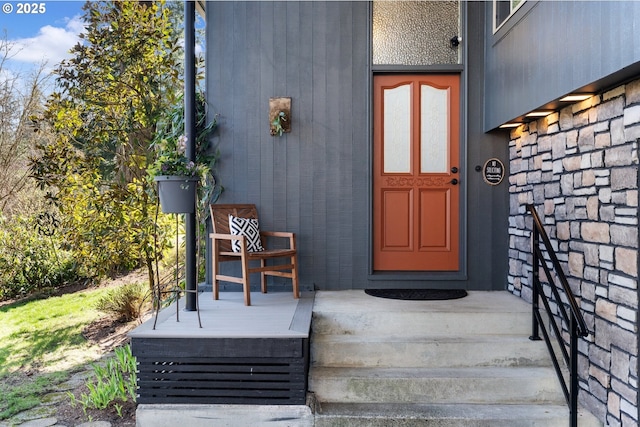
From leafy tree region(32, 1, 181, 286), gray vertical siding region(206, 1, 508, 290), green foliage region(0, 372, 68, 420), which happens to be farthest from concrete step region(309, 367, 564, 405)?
leafy tree region(32, 1, 181, 286)

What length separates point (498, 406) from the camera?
279 cm

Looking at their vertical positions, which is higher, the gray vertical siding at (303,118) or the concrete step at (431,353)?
the gray vertical siding at (303,118)

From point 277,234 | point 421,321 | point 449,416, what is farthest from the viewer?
point 277,234

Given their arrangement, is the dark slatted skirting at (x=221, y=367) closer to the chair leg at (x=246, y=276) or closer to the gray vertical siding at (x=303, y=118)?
the chair leg at (x=246, y=276)

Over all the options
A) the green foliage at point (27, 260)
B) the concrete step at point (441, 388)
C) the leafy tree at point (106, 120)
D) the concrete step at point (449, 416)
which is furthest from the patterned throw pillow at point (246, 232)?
the green foliage at point (27, 260)

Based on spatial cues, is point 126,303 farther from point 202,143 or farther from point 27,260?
point 202,143

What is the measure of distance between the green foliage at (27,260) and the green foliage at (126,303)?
2.70ft

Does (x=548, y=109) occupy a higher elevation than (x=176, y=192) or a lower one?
higher

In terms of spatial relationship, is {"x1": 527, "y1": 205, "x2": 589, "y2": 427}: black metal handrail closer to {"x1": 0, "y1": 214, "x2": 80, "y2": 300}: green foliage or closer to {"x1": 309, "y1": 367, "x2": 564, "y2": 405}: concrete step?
{"x1": 309, "y1": 367, "x2": 564, "y2": 405}: concrete step

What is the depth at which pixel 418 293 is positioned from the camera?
4039 millimetres

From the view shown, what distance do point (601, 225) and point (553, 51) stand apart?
1101mm

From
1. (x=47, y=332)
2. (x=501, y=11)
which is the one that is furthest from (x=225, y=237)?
(x=501, y=11)

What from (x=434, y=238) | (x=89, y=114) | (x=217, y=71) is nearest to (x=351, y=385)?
(x=434, y=238)

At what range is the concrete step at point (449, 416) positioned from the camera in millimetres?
2633
